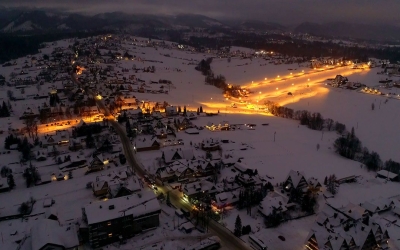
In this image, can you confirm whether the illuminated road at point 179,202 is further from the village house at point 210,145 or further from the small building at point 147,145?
the village house at point 210,145

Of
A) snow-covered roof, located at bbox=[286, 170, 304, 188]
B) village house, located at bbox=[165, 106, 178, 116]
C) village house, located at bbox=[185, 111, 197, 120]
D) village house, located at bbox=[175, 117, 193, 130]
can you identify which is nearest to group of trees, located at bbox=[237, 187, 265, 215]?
snow-covered roof, located at bbox=[286, 170, 304, 188]

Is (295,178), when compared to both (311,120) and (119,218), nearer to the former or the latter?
(119,218)

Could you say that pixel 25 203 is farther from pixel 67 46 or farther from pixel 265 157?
pixel 67 46

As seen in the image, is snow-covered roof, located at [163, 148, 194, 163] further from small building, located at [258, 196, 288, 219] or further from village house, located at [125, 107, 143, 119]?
village house, located at [125, 107, 143, 119]

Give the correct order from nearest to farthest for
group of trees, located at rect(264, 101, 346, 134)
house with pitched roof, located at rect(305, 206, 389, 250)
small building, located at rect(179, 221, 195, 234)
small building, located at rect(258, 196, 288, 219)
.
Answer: house with pitched roof, located at rect(305, 206, 389, 250) < small building, located at rect(179, 221, 195, 234) < small building, located at rect(258, 196, 288, 219) < group of trees, located at rect(264, 101, 346, 134)

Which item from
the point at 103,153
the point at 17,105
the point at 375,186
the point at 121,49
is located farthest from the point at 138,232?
the point at 121,49

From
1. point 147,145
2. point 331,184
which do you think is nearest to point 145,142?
point 147,145
